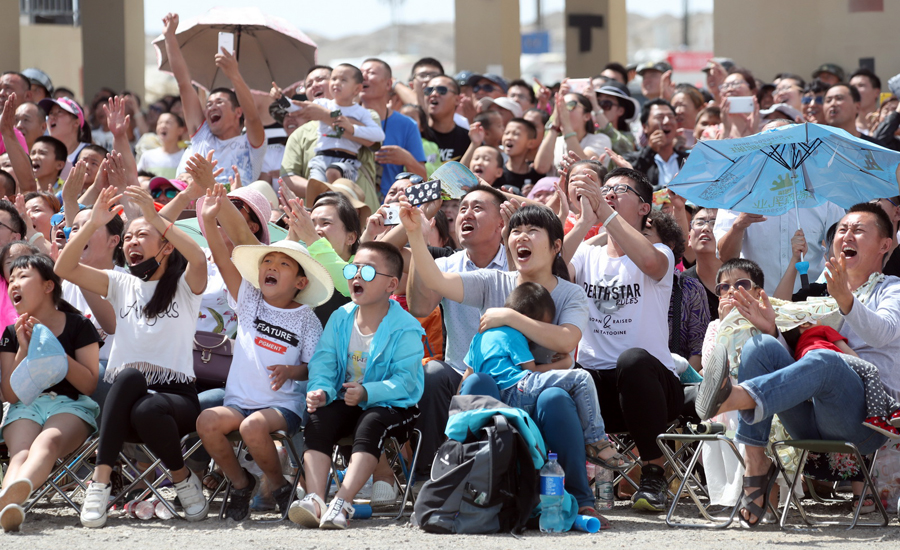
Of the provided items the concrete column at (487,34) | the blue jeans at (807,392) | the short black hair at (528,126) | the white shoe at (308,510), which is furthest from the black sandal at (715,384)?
the concrete column at (487,34)

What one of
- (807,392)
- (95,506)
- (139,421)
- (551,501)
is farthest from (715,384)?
(95,506)

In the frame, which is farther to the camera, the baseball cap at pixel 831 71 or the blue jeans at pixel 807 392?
the baseball cap at pixel 831 71

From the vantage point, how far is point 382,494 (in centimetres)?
511

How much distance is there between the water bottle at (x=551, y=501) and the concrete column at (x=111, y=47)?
12709 mm

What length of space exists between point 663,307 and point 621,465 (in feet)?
3.11

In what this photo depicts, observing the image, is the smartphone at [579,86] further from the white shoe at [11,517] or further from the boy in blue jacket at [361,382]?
the white shoe at [11,517]

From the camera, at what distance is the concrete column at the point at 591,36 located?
16.6m

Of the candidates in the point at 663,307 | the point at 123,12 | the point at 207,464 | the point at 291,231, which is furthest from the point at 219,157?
the point at 123,12

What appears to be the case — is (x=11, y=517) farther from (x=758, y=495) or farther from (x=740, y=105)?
(x=740, y=105)

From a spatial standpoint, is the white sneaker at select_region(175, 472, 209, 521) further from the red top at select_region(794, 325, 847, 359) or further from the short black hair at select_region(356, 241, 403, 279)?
the red top at select_region(794, 325, 847, 359)

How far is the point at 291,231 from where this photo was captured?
5910 mm

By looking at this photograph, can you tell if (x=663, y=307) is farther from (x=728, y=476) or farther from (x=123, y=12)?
(x=123, y=12)

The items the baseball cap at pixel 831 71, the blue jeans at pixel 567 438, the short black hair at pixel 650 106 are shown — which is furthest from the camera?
the baseball cap at pixel 831 71

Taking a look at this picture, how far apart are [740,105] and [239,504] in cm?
460
